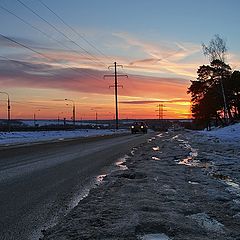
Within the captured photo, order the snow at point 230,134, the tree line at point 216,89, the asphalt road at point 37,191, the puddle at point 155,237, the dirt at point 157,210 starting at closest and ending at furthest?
the puddle at point 155,237, the dirt at point 157,210, the asphalt road at point 37,191, the snow at point 230,134, the tree line at point 216,89

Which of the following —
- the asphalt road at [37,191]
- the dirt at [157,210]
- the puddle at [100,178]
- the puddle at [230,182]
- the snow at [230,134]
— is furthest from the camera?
the snow at [230,134]

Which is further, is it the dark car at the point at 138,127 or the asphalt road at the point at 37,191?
the dark car at the point at 138,127

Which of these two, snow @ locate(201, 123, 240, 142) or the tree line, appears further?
the tree line

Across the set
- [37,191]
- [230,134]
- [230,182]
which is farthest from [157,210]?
[230,134]

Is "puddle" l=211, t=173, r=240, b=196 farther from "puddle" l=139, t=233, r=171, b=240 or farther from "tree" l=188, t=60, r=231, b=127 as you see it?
"tree" l=188, t=60, r=231, b=127

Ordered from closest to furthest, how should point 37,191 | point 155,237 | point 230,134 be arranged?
1. point 155,237
2. point 37,191
3. point 230,134

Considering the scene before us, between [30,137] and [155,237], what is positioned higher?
[155,237]

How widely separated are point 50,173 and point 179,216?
6.61 metres

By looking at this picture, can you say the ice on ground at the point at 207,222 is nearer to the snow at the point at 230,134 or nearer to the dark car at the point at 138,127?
the snow at the point at 230,134

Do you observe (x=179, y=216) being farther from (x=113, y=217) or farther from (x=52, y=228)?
(x=52, y=228)

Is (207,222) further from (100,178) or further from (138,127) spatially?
(138,127)

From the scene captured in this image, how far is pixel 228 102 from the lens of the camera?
7650cm

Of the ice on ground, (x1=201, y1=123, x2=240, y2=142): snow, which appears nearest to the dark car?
(x1=201, y1=123, x2=240, y2=142): snow

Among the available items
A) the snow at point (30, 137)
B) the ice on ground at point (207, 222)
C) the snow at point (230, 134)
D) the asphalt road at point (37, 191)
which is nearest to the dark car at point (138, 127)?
the snow at point (30, 137)
